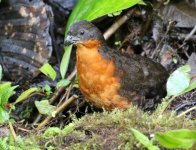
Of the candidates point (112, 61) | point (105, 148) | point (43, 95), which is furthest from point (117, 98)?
point (105, 148)

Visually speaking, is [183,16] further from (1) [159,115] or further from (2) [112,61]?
(1) [159,115]

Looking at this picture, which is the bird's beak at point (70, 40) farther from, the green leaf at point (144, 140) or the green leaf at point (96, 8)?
the green leaf at point (144, 140)

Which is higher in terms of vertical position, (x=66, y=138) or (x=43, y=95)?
(x=66, y=138)

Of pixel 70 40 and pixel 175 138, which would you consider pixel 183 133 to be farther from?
pixel 70 40

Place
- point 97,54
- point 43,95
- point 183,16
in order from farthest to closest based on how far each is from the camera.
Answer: point 183,16 → point 43,95 → point 97,54

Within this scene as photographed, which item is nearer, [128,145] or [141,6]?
[128,145]
